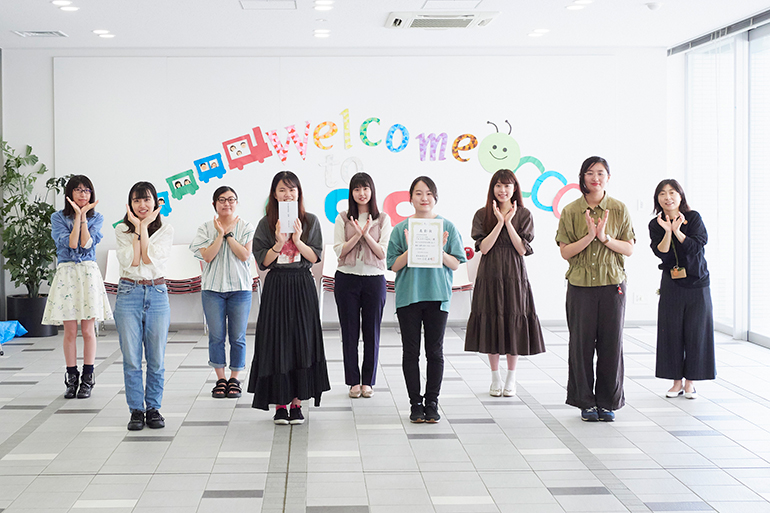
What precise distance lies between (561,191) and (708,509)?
203 inches

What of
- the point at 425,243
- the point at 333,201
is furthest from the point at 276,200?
the point at 333,201

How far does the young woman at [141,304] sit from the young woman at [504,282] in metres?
1.96

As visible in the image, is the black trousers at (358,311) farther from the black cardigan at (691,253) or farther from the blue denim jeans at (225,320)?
the black cardigan at (691,253)

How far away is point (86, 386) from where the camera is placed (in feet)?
15.8

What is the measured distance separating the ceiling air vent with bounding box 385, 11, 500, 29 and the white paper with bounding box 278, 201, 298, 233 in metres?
2.80

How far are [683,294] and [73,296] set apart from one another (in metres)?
4.02

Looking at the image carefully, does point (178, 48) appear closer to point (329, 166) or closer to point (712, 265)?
point (329, 166)

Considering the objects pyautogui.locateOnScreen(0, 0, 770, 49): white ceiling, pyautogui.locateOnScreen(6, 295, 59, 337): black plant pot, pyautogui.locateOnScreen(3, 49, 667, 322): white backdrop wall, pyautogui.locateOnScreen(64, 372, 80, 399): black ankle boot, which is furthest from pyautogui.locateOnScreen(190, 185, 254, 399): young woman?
pyautogui.locateOnScreen(6, 295, 59, 337): black plant pot

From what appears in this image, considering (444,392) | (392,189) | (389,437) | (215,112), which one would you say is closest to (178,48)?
Answer: (215,112)

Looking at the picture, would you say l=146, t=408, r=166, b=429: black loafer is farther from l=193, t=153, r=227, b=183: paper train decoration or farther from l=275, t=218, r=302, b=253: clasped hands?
l=193, t=153, r=227, b=183: paper train decoration

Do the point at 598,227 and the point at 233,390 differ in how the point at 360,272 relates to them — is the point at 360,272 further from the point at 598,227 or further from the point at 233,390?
the point at 598,227

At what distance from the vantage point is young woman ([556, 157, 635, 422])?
13.7 ft

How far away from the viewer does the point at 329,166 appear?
302 inches

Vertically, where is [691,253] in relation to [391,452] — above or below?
above
